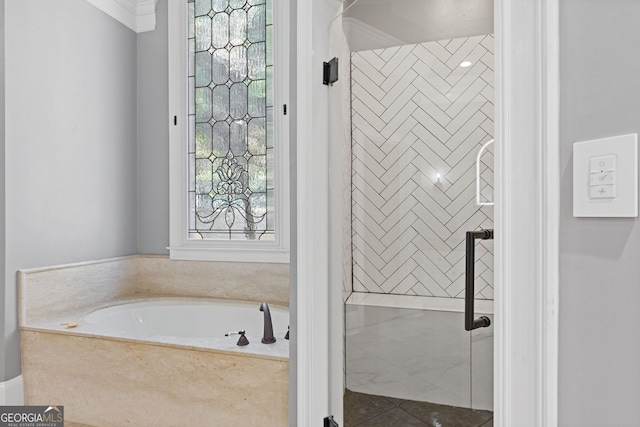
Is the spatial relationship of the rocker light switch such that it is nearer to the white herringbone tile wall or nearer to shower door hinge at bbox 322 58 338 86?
the white herringbone tile wall

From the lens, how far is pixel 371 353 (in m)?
1.76

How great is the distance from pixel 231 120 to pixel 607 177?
9.06 ft

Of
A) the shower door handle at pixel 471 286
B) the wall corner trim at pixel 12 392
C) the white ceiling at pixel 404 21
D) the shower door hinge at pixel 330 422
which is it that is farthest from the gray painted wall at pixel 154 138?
the shower door handle at pixel 471 286

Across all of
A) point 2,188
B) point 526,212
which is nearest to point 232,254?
point 2,188

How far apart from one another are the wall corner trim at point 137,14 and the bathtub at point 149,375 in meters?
2.15

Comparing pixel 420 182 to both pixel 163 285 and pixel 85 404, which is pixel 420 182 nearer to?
pixel 85 404

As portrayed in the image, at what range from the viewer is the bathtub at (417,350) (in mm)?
1521

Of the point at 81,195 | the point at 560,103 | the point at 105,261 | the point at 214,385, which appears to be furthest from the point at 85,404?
the point at 560,103

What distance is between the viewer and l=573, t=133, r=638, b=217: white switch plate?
64cm

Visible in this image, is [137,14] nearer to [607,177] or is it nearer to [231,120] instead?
[231,120]

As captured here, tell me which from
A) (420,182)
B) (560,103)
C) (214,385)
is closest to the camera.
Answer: (560,103)

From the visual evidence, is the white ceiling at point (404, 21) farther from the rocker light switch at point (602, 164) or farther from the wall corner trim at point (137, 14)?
the wall corner trim at point (137, 14)

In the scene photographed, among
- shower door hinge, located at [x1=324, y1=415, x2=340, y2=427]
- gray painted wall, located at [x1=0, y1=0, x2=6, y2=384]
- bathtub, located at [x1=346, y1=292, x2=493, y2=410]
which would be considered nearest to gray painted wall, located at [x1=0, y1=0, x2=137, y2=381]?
gray painted wall, located at [x1=0, y1=0, x2=6, y2=384]

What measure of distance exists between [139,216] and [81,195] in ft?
1.89
